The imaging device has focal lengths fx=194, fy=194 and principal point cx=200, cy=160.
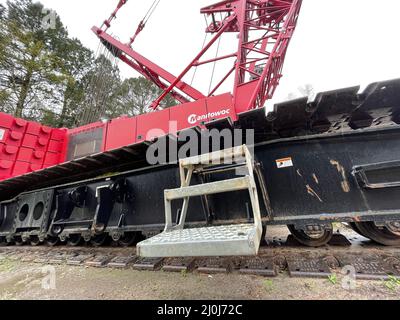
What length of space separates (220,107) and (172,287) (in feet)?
10.9

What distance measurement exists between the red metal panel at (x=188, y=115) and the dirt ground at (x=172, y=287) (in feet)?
9.50

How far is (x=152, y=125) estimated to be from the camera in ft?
15.1

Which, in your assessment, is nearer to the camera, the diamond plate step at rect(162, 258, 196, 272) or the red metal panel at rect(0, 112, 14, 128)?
the diamond plate step at rect(162, 258, 196, 272)

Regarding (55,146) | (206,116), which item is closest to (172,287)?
(206,116)

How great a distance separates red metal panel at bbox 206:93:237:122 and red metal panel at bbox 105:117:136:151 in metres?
2.01

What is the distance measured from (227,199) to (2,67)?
20.2 meters

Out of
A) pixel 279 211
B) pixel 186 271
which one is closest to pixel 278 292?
pixel 279 211

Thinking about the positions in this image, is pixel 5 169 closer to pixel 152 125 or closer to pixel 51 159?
pixel 51 159

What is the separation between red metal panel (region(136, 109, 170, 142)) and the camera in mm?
4461

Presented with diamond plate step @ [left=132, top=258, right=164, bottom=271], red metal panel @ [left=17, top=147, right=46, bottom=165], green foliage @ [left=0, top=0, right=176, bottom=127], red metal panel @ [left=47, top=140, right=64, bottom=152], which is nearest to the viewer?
diamond plate step @ [left=132, top=258, right=164, bottom=271]

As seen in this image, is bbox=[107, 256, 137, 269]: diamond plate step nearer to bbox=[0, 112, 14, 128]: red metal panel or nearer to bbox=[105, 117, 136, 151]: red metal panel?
bbox=[105, 117, 136, 151]: red metal panel

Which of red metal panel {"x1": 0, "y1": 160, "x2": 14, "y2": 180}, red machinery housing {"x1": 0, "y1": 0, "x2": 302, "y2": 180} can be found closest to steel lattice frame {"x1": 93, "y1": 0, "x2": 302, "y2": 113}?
red machinery housing {"x1": 0, "y1": 0, "x2": 302, "y2": 180}

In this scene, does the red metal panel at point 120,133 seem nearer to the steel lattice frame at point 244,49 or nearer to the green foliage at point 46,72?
the steel lattice frame at point 244,49

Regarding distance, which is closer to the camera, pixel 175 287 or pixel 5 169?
pixel 175 287
